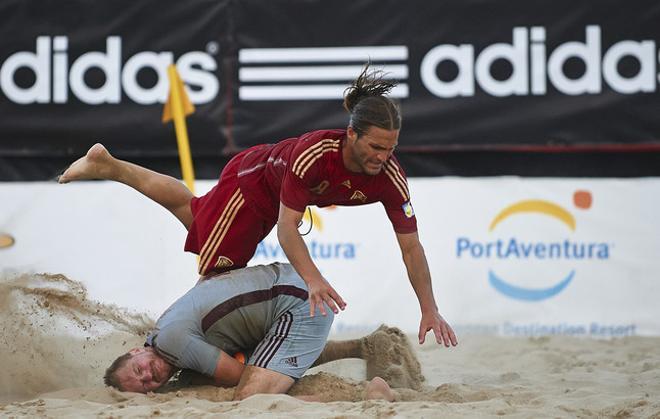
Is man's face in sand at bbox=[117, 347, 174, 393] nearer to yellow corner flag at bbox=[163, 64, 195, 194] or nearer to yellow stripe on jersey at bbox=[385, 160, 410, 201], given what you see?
yellow stripe on jersey at bbox=[385, 160, 410, 201]

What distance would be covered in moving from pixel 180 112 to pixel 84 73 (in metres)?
0.99

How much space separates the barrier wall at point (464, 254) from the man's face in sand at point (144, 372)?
2.72 metres

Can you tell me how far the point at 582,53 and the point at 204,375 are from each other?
4.03 meters

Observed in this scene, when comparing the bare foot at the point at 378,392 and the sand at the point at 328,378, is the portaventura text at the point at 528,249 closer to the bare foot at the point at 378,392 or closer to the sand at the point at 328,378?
the sand at the point at 328,378

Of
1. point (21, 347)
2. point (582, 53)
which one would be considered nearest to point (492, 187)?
point (582, 53)

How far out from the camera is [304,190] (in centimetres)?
430

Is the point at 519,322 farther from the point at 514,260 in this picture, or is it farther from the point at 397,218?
the point at 397,218

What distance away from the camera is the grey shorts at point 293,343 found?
4.41 m

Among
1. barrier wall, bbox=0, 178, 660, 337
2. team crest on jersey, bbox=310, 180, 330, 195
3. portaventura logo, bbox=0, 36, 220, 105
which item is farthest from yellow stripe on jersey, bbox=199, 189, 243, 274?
portaventura logo, bbox=0, 36, 220, 105

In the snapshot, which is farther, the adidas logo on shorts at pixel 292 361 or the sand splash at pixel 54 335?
the sand splash at pixel 54 335

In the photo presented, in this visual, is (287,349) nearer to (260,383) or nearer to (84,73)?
(260,383)

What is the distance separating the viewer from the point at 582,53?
7211 mm

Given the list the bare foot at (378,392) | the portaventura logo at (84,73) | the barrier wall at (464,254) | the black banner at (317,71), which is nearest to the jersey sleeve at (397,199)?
the bare foot at (378,392)

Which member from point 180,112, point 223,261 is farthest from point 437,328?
point 180,112
